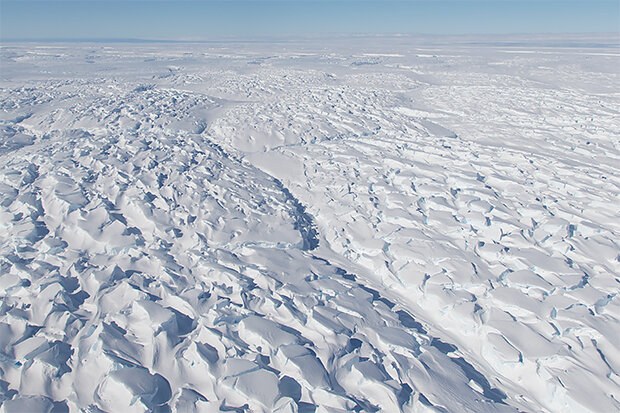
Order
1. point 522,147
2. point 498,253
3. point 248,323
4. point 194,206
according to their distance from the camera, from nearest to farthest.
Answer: point 248,323, point 498,253, point 194,206, point 522,147

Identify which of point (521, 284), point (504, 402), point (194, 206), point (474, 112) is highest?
point (474, 112)

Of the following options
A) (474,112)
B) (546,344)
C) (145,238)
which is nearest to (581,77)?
(474,112)

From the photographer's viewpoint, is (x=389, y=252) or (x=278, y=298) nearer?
(x=278, y=298)

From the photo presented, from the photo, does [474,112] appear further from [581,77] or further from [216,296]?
[581,77]

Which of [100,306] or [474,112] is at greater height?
[474,112]

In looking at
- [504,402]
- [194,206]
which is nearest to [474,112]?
[194,206]

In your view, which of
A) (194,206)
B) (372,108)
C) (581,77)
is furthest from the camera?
(581,77)
